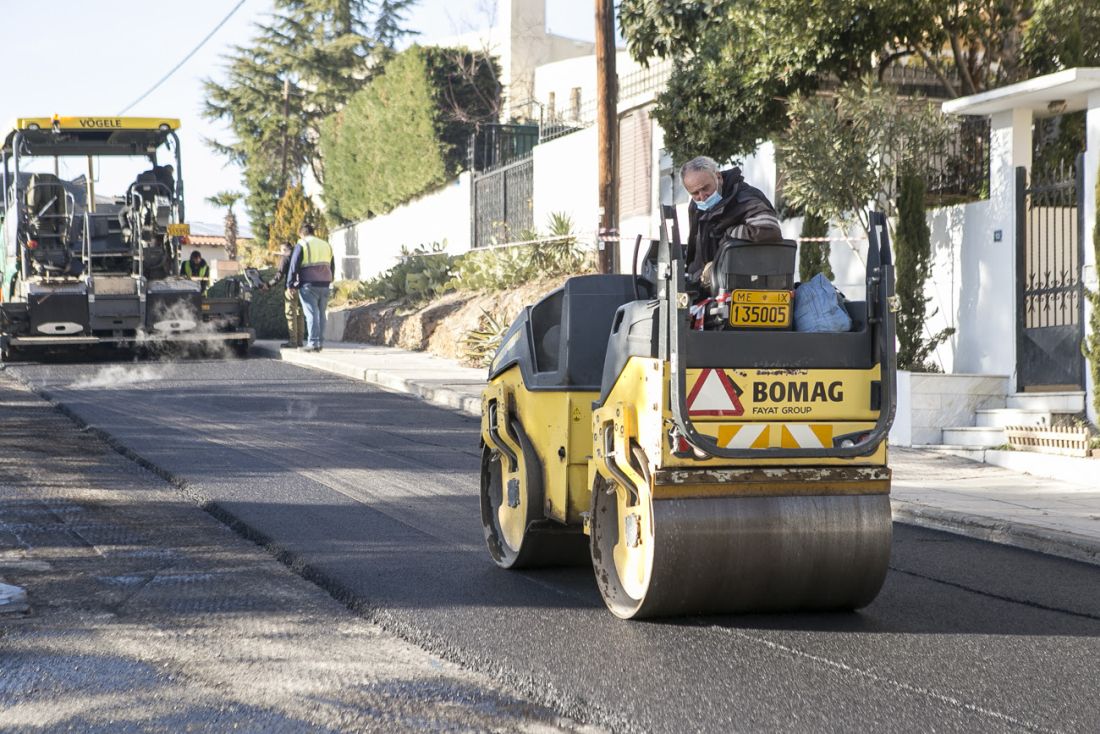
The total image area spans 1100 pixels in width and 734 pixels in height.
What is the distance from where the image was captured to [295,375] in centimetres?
1917

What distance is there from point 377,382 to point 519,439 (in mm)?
11698

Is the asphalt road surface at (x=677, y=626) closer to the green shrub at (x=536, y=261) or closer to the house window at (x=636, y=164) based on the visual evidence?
the green shrub at (x=536, y=261)

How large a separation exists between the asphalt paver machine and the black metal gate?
12.7 m

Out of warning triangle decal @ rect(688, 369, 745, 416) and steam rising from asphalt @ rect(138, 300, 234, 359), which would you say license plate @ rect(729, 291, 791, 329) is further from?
steam rising from asphalt @ rect(138, 300, 234, 359)

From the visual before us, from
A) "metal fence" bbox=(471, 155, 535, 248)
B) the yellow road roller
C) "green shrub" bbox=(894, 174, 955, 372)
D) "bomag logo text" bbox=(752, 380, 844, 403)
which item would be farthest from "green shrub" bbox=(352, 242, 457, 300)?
"bomag logo text" bbox=(752, 380, 844, 403)

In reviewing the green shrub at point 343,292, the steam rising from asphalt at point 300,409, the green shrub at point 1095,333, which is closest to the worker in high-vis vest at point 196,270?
the green shrub at point 343,292

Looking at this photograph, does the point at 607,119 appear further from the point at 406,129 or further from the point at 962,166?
the point at 406,129

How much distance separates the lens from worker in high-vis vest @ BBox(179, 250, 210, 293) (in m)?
22.2

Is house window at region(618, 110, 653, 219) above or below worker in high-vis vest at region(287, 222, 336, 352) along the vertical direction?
above

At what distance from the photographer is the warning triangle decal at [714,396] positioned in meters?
5.83

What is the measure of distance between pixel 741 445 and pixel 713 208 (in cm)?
124

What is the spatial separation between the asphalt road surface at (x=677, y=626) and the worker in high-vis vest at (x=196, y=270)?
11301 mm

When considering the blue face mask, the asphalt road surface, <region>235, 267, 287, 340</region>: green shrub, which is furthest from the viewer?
<region>235, 267, 287, 340</region>: green shrub

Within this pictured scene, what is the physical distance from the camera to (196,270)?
2398cm
